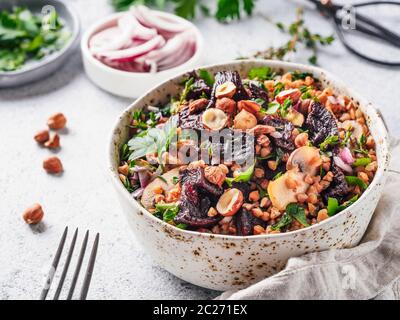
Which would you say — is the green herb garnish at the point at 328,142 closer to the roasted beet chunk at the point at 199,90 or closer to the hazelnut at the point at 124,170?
the roasted beet chunk at the point at 199,90

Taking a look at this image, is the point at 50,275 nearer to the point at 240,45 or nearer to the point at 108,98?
the point at 108,98

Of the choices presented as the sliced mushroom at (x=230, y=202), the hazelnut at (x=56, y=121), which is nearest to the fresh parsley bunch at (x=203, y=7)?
the hazelnut at (x=56, y=121)

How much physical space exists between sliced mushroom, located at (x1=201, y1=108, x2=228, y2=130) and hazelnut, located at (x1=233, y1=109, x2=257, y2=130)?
0.11 ft

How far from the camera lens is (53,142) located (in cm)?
252

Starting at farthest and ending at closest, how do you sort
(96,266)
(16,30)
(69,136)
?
(16,30) → (69,136) → (96,266)

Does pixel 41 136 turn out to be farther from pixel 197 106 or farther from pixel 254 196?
pixel 254 196

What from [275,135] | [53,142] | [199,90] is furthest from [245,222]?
[53,142]

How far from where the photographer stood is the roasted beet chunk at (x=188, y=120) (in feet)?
6.04

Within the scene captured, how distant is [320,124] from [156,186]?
514 millimetres

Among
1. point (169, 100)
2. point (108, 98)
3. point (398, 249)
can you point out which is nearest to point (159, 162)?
point (169, 100)

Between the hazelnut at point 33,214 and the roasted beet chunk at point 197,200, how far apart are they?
678mm

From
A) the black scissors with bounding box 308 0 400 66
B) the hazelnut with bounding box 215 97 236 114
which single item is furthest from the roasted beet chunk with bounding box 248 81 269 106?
the black scissors with bounding box 308 0 400 66

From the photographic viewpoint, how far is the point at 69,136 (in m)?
2.61
